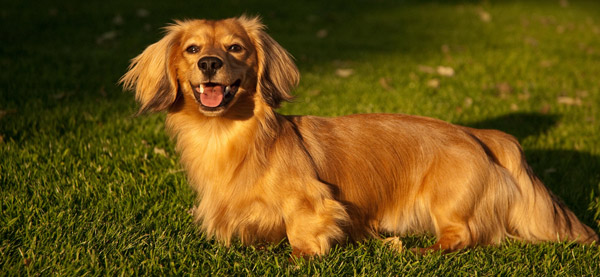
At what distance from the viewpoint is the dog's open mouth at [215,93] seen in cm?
333

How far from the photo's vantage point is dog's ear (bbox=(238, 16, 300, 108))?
351 centimetres

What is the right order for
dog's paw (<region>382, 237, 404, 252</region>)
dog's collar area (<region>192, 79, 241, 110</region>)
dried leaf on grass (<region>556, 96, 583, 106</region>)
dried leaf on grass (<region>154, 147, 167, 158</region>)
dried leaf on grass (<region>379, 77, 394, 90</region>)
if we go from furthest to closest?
dried leaf on grass (<region>379, 77, 394, 90</region>)
dried leaf on grass (<region>556, 96, 583, 106</region>)
dried leaf on grass (<region>154, 147, 167, 158</region>)
dog's paw (<region>382, 237, 404, 252</region>)
dog's collar area (<region>192, 79, 241, 110</region>)

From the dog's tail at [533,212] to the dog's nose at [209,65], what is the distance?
6.25 feet

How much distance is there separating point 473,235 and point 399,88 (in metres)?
3.68

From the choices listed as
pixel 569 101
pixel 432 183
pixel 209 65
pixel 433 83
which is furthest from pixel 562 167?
pixel 209 65

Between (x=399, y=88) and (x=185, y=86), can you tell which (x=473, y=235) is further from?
(x=399, y=88)

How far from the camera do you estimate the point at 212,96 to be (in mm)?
3363

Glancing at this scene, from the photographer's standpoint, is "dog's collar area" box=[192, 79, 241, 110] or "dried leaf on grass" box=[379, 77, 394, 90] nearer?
"dog's collar area" box=[192, 79, 241, 110]

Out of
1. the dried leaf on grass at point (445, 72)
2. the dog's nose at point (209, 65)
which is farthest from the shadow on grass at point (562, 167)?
the dog's nose at point (209, 65)

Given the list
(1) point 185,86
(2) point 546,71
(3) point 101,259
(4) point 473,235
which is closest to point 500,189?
(4) point 473,235

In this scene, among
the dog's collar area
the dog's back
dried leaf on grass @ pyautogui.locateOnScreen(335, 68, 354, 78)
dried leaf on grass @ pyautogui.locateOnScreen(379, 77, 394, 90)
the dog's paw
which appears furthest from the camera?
dried leaf on grass @ pyautogui.locateOnScreen(335, 68, 354, 78)

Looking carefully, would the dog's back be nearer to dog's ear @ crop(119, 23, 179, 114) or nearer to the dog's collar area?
the dog's collar area

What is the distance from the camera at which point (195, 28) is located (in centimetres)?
356

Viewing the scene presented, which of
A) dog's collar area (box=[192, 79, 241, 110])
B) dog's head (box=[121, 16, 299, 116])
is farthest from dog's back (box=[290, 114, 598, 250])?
dog's collar area (box=[192, 79, 241, 110])
